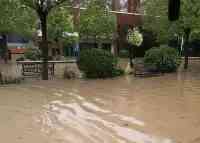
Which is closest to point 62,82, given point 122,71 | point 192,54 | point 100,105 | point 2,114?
point 122,71

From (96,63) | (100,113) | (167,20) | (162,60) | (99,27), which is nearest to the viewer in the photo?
(100,113)

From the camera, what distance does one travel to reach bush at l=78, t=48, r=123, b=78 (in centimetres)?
1842

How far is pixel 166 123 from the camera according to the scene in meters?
8.84

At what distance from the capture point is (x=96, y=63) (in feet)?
60.3

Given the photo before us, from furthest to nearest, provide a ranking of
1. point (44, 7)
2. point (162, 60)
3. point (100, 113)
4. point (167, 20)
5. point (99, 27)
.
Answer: point (99, 27) → point (167, 20) → point (162, 60) → point (44, 7) → point (100, 113)

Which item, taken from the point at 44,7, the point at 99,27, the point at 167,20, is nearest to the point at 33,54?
the point at 99,27

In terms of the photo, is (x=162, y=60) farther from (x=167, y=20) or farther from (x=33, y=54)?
(x=33, y=54)

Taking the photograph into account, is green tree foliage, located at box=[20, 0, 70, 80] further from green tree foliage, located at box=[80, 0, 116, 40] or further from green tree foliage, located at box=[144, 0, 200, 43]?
green tree foliage, located at box=[80, 0, 116, 40]

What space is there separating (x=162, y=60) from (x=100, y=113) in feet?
39.5

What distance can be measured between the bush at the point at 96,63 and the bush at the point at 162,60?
351 centimetres

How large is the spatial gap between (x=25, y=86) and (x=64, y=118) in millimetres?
7030

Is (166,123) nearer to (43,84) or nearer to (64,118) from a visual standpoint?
(64,118)

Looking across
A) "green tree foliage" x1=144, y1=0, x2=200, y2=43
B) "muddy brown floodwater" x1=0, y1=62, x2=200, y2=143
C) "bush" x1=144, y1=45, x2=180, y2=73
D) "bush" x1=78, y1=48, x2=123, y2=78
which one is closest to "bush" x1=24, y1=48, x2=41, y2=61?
"green tree foliage" x1=144, y1=0, x2=200, y2=43

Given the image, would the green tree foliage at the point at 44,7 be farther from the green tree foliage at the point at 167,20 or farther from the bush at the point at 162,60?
the bush at the point at 162,60
